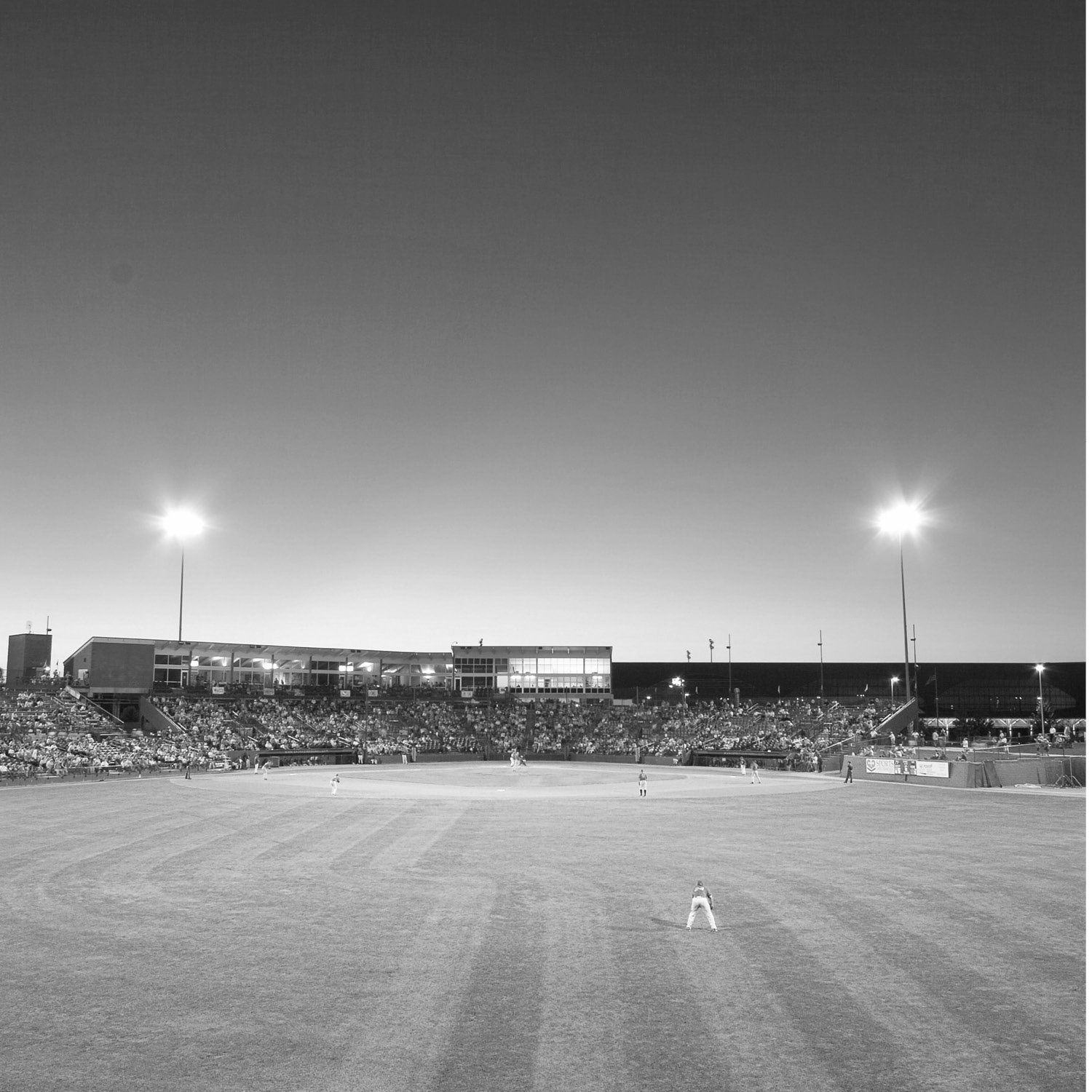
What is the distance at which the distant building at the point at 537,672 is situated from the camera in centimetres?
11275

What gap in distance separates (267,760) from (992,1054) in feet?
202

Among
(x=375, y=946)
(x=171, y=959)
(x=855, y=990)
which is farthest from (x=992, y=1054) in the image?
(x=171, y=959)

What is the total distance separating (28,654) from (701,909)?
90.4 metres

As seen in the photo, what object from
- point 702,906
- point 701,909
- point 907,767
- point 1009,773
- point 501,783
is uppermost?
point 702,906

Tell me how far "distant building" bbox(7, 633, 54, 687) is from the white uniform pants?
3435 inches

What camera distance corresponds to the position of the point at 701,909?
54.8ft

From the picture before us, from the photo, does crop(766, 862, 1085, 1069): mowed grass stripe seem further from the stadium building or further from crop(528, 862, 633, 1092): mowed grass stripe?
the stadium building

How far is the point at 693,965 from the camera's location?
46.9 ft

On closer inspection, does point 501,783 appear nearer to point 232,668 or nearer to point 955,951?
point 955,951

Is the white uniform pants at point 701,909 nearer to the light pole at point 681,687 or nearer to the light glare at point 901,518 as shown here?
the light glare at point 901,518

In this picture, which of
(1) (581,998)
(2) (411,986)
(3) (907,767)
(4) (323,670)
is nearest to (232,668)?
(4) (323,670)

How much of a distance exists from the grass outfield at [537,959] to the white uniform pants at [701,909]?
0.22m

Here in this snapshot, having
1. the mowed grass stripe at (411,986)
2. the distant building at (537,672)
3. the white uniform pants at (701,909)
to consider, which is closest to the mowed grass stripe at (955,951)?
the white uniform pants at (701,909)

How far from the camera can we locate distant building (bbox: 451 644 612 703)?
11275 centimetres
